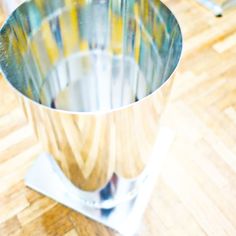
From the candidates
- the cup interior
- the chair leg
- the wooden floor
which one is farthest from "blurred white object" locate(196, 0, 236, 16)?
the cup interior

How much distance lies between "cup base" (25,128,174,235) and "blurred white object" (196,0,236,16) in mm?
612

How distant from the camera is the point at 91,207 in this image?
28.0 inches

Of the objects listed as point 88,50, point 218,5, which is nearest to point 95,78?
point 88,50

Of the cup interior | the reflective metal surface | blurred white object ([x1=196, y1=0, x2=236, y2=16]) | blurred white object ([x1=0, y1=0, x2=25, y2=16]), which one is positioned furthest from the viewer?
blurred white object ([x1=196, y1=0, x2=236, y2=16])

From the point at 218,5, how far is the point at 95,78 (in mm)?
601

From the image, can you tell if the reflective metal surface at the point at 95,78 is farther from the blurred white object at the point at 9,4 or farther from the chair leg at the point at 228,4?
the chair leg at the point at 228,4

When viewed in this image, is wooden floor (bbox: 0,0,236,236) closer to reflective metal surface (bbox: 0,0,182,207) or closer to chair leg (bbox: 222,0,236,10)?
reflective metal surface (bbox: 0,0,182,207)

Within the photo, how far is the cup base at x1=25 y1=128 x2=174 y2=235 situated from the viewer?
0.69m

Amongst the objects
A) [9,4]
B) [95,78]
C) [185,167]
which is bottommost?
[185,167]

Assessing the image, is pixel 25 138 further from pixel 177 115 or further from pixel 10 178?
pixel 177 115

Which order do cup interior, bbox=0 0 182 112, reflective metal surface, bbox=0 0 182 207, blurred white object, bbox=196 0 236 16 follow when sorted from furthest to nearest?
blurred white object, bbox=196 0 236 16, cup interior, bbox=0 0 182 112, reflective metal surface, bbox=0 0 182 207

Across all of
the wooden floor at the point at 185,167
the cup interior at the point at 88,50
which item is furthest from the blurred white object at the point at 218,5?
the cup interior at the point at 88,50

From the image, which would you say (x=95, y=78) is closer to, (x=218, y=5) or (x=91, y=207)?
(x=91, y=207)

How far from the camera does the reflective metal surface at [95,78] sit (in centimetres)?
48
